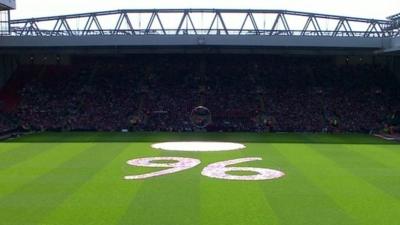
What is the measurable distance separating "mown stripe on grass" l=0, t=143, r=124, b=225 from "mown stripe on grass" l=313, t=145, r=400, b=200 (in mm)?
13587

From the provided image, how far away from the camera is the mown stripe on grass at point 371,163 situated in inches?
1008

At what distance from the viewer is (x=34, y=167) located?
29.8m

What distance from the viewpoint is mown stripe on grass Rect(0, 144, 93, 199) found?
82.2 ft

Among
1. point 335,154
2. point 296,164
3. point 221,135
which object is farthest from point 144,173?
point 221,135

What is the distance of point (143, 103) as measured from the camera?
60688 mm

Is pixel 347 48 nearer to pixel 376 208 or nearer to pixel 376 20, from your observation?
pixel 376 20

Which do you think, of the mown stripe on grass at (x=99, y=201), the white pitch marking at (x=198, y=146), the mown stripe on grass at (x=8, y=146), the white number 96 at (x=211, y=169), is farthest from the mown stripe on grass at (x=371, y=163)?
the mown stripe on grass at (x=8, y=146)

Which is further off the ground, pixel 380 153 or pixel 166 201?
pixel 380 153

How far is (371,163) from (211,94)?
104ft

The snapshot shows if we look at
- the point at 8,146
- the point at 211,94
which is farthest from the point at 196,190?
the point at 211,94

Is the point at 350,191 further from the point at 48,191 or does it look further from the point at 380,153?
the point at 380,153

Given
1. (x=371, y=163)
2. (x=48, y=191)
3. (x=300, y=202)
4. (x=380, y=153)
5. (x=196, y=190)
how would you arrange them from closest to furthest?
1. (x=300, y=202)
2. (x=48, y=191)
3. (x=196, y=190)
4. (x=371, y=163)
5. (x=380, y=153)

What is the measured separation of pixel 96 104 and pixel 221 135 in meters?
16.6

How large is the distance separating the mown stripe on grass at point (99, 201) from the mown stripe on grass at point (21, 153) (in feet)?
21.0
